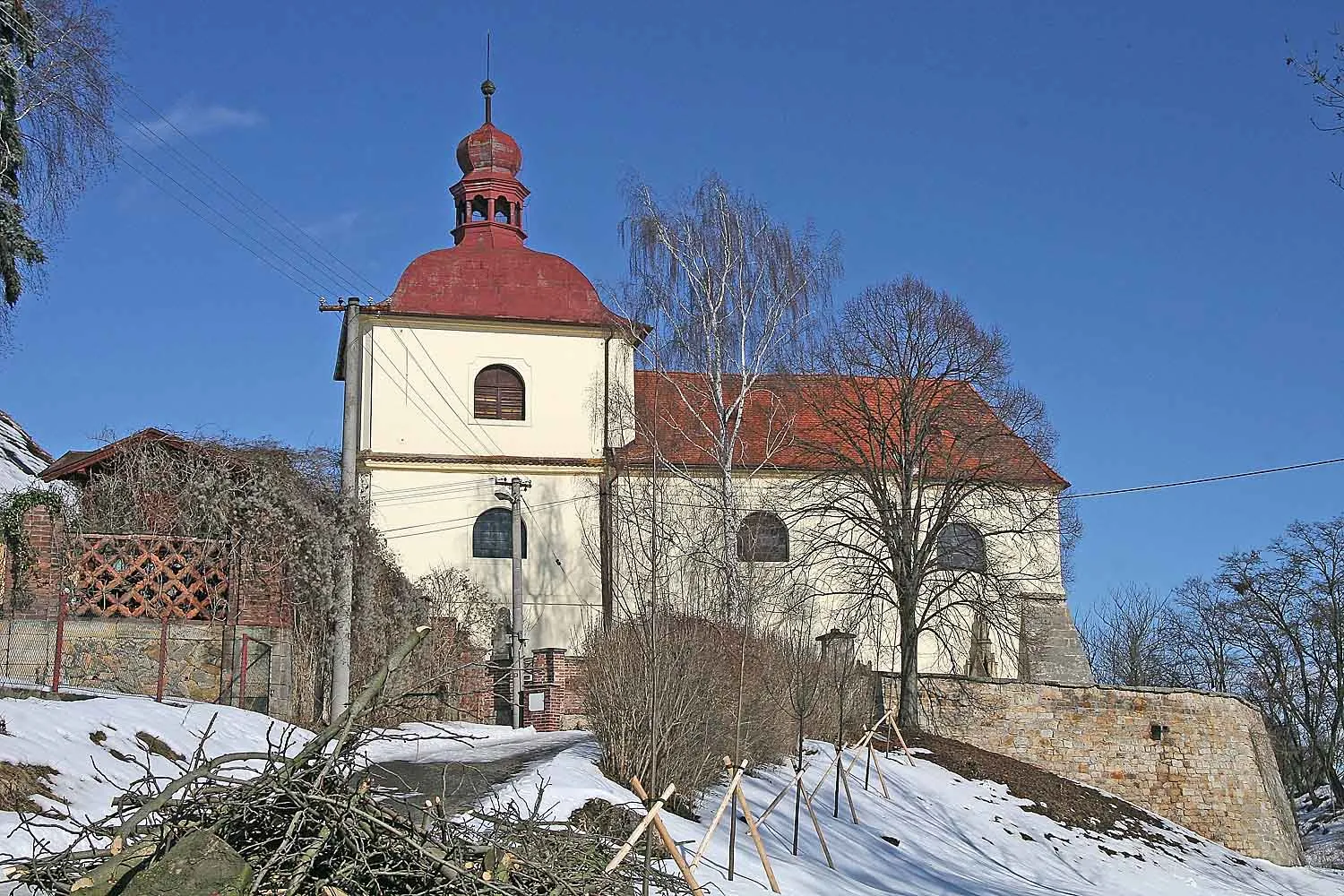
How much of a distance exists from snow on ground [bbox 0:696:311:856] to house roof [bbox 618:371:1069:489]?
55.7 ft

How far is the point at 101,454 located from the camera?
19.0 m

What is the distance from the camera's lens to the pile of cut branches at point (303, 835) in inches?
190

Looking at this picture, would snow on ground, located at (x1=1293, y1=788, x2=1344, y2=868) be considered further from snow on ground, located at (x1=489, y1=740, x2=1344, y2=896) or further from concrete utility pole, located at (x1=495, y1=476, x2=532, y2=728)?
concrete utility pole, located at (x1=495, y1=476, x2=532, y2=728)

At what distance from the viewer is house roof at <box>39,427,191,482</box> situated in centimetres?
1898

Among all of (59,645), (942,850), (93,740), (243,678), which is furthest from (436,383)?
(93,740)

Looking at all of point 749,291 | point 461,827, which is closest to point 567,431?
point 749,291

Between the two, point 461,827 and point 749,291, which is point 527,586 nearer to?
point 749,291

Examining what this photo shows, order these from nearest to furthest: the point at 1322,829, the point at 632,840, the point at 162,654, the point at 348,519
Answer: the point at 632,840, the point at 162,654, the point at 348,519, the point at 1322,829

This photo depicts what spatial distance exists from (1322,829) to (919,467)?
64.8 ft

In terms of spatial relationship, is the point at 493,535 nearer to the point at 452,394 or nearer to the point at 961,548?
the point at 452,394

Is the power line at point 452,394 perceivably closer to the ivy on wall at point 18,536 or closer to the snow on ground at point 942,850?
the snow on ground at point 942,850

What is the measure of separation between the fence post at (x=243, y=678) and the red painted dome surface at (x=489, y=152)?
19017 mm

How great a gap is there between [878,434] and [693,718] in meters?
15.4

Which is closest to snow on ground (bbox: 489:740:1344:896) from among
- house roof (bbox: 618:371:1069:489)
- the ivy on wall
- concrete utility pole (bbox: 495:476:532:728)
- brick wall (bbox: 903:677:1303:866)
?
brick wall (bbox: 903:677:1303:866)
